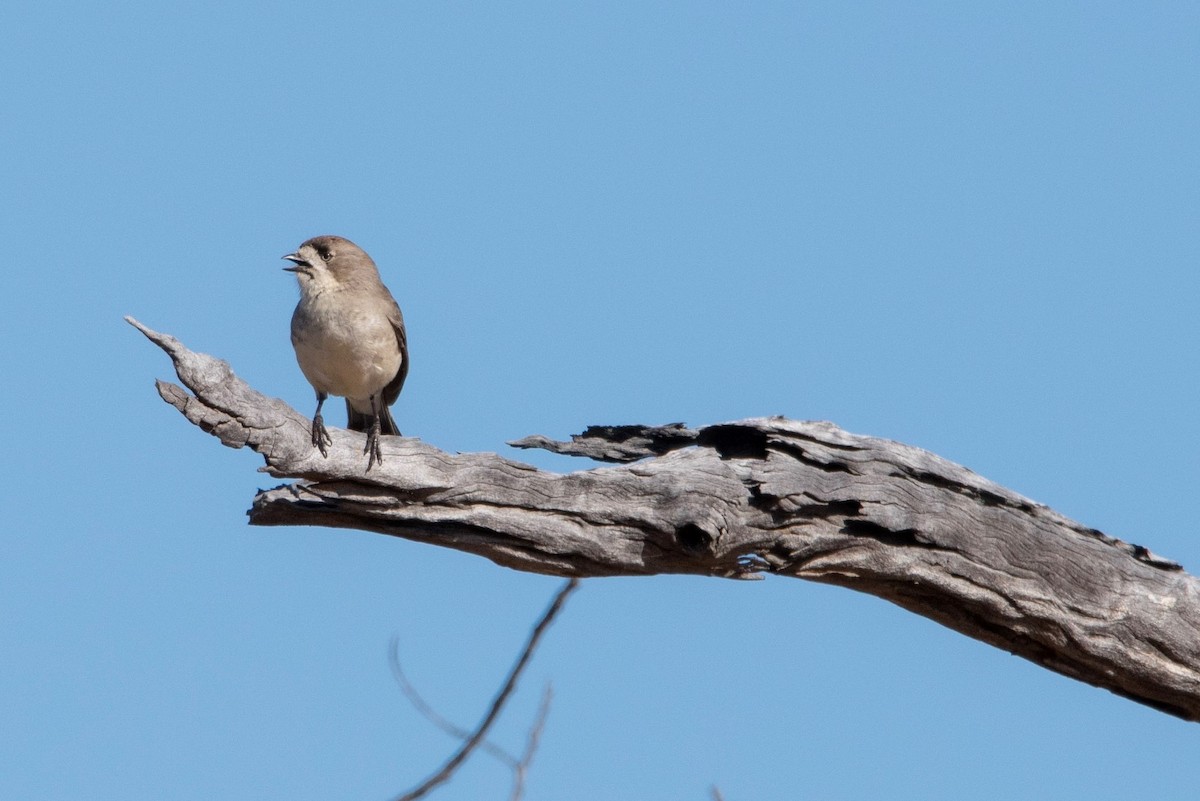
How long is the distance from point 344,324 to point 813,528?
2781 mm

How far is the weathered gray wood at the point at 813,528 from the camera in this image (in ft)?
15.4

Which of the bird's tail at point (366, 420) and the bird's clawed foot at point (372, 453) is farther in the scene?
the bird's tail at point (366, 420)

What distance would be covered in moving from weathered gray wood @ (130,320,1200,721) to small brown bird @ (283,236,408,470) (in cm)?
172

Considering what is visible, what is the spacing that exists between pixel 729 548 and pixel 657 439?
0.73 m

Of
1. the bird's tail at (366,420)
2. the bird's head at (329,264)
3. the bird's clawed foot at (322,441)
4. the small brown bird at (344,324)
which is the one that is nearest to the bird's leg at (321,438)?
the bird's clawed foot at (322,441)

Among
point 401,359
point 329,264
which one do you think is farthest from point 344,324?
point 401,359

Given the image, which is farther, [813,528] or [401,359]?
[401,359]

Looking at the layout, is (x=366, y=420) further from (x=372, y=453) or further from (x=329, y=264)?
(x=372, y=453)

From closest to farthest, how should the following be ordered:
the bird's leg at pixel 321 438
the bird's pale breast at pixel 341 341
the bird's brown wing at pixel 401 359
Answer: the bird's leg at pixel 321 438 → the bird's pale breast at pixel 341 341 → the bird's brown wing at pixel 401 359

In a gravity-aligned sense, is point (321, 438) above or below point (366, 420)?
below

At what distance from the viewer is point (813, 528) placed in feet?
16.2

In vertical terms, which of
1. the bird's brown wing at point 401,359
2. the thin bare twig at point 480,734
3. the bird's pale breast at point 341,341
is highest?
the bird's brown wing at point 401,359

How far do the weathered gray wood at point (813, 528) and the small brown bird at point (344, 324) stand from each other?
1.72 meters

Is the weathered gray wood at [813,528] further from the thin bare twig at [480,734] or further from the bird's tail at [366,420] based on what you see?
the bird's tail at [366,420]
